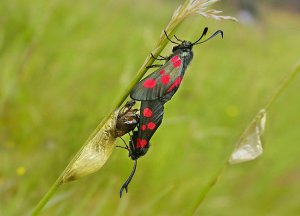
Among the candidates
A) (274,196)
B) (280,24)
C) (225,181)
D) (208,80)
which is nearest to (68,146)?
(225,181)

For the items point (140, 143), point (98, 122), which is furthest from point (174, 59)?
point (98, 122)

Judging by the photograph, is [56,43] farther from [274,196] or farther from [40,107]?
[274,196]

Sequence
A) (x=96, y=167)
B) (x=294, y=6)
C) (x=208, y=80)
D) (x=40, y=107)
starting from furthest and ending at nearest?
(x=294, y=6)
(x=208, y=80)
(x=40, y=107)
(x=96, y=167)

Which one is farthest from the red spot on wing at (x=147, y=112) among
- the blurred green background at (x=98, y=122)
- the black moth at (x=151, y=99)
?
the blurred green background at (x=98, y=122)

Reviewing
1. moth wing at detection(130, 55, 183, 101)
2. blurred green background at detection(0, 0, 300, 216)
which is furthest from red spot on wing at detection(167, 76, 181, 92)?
blurred green background at detection(0, 0, 300, 216)

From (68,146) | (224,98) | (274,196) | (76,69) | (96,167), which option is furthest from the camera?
(224,98)

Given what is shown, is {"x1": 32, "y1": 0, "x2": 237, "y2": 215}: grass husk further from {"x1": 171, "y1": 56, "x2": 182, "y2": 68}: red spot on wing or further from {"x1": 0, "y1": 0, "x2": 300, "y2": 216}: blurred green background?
{"x1": 0, "y1": 0, "x2": 300, "y2": 216}: blurred green background

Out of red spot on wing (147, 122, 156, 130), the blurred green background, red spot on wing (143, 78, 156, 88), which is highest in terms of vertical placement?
red spot on wing (143, 78, 156, 88)

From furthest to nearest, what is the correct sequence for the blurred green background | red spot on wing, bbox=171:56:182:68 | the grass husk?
the blurred green background, red spot on wing, bbox=171:56:182:68, the grass husk
